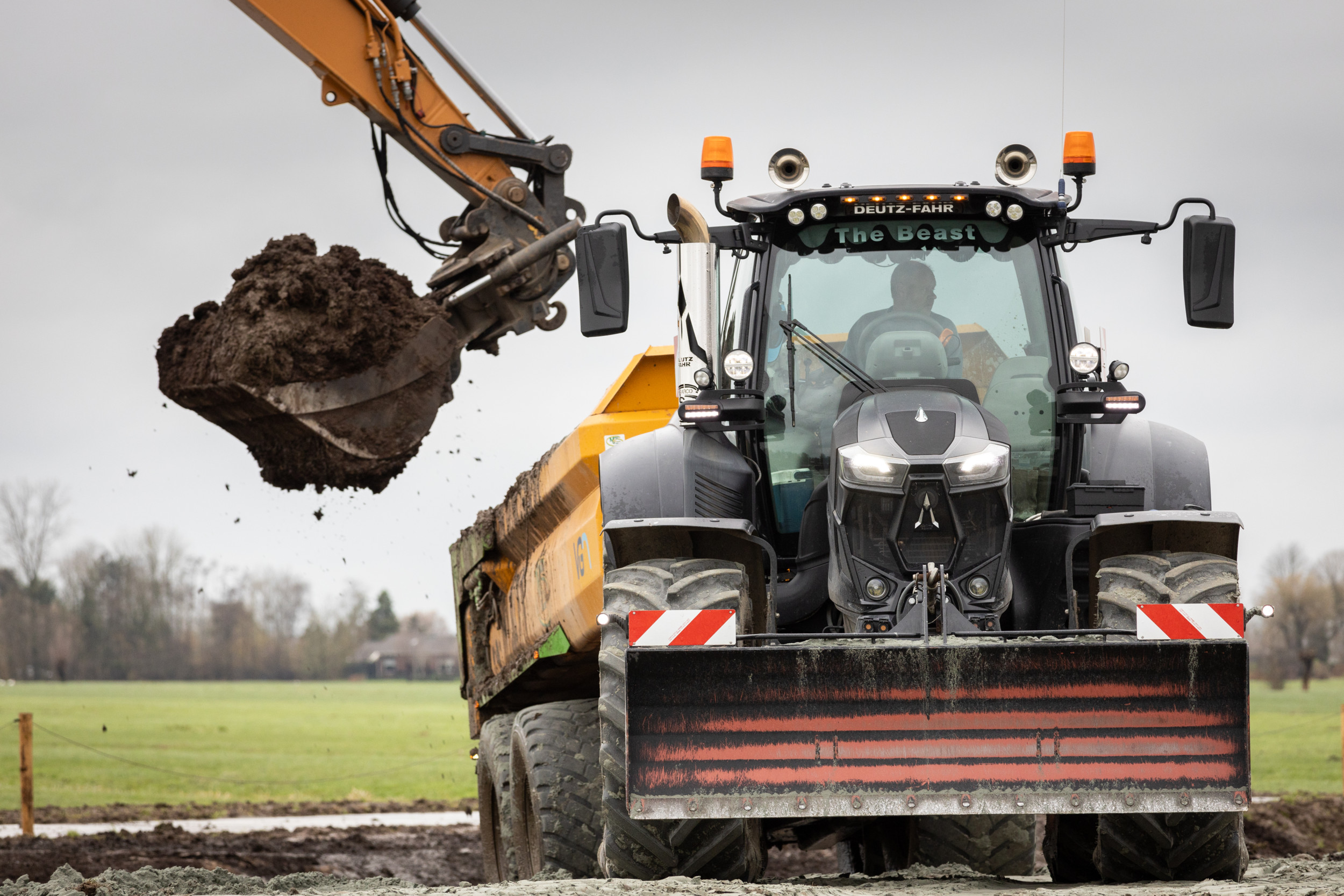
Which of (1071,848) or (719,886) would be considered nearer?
(719,886)

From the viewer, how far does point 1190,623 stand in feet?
18.3

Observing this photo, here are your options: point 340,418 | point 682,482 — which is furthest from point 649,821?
point 340,418

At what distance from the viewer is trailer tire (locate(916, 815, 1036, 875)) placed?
7488 mm

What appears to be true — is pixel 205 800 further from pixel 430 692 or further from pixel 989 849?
pixel 430 692

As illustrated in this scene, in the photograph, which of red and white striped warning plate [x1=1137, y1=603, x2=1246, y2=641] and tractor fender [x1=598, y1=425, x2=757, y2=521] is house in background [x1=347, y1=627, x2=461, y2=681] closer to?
tractor fender [x1=598, y1=425, x2=757, y2=521]

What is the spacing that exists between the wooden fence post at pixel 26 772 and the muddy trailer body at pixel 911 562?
31.2 feet

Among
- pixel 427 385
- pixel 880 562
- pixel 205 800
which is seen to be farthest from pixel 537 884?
pixel 205 800

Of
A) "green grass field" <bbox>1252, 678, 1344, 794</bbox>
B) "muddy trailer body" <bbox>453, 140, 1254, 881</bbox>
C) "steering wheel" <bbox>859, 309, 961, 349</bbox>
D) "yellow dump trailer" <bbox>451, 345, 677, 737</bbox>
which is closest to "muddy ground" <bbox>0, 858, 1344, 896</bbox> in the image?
"muddy trailer body" <bbox>453, 140, 1254, 881</bbox>

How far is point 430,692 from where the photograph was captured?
62.8m

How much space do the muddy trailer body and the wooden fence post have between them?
9508mm

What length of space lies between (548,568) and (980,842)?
2705 millimetres

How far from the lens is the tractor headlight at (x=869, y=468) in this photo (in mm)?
5941

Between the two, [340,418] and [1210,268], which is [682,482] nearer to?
[1210,268]

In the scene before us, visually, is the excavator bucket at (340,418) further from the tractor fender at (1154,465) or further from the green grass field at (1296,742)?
the green grass field at (1296,742)
